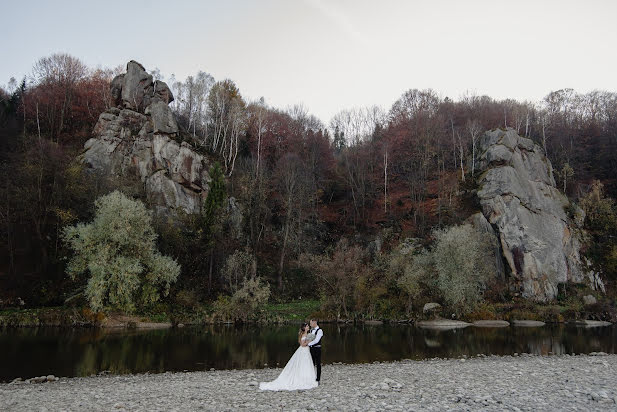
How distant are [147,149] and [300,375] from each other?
52080mm

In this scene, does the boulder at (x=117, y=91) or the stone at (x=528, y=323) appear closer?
the stone at (x=528, y=323)

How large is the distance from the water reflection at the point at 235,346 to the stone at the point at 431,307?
5.49 metres

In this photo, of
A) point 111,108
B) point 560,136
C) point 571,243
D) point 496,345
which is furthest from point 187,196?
point 560,136

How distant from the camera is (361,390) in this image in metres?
15.0

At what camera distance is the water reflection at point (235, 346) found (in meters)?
23.0

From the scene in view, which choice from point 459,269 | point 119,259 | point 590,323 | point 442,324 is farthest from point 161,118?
point 590,323

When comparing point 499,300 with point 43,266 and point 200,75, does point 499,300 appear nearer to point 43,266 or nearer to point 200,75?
point 43,266

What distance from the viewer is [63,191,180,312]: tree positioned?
3816 cm

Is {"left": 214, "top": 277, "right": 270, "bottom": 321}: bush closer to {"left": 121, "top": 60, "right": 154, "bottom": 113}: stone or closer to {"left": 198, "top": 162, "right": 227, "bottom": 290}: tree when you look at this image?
{"left": 198, "top": 162, "right": 227, "bottom": 290}: tree

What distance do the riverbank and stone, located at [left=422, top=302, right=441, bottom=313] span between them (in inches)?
953

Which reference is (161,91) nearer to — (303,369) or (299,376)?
(303,369)

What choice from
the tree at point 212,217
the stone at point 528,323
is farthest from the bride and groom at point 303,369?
the stone at point 528,323

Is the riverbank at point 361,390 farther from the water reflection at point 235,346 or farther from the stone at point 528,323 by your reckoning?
the stone at point 528,323

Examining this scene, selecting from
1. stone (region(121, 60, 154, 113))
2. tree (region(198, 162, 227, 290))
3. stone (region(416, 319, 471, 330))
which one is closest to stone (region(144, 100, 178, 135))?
stone (region(121, 60, 154, 113))
